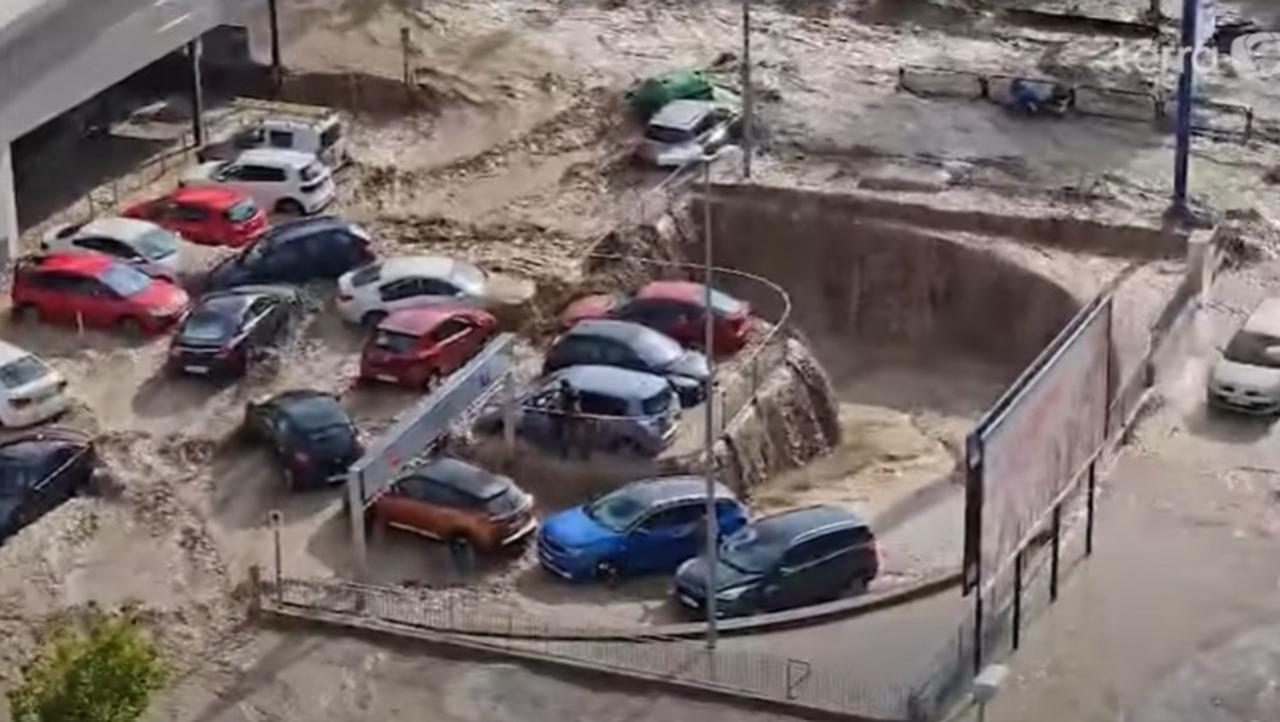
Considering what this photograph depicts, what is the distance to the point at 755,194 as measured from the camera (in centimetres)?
4231

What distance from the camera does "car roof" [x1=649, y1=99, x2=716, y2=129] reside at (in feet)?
142

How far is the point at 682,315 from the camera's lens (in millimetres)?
37000

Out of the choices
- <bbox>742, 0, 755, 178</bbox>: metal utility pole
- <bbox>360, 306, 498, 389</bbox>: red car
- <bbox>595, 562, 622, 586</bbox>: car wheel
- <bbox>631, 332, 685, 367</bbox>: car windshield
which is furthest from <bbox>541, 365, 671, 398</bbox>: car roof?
<bbox>742, 0, 755, 178</bbox>: metal utility pole

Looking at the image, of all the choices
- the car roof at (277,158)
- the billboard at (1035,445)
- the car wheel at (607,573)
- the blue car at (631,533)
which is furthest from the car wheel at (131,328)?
the billboard at (1035,445)

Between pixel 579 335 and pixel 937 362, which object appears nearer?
pixel 579 335

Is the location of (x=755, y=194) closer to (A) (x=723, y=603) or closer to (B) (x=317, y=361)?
(B) (x=317, y=361)

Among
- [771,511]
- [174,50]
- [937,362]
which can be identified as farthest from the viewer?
[174,50]

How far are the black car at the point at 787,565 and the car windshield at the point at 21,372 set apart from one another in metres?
9.11

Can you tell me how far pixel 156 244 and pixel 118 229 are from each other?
1.91ft

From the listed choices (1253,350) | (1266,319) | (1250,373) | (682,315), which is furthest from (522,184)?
(1250,373)

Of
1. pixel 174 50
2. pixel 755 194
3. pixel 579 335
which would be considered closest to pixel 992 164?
pixel 755 194

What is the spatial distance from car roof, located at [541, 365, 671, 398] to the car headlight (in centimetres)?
464

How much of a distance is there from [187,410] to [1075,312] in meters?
12.3

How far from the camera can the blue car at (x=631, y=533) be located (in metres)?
31.0
